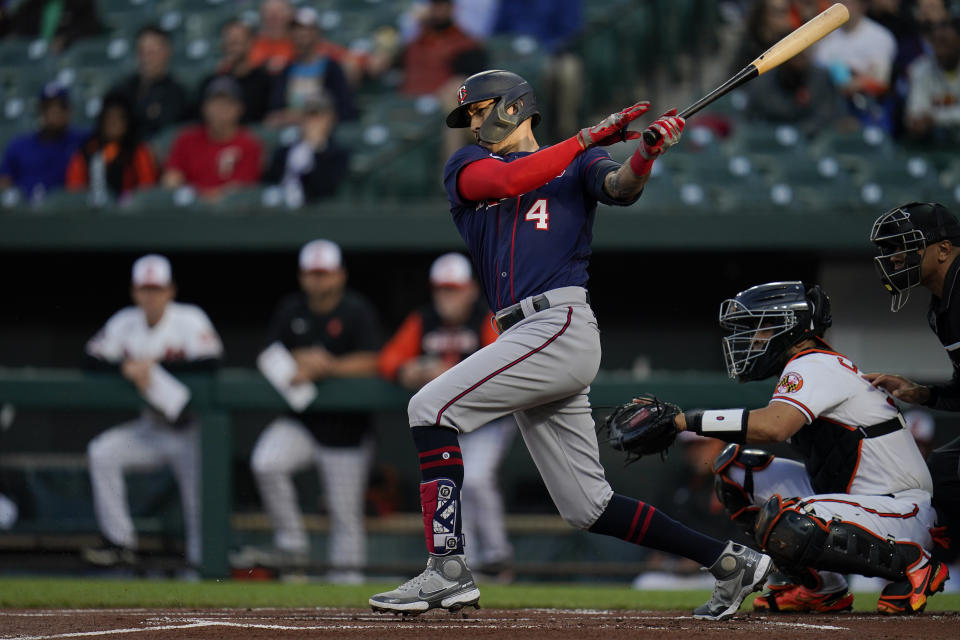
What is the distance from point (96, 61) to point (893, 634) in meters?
8.80

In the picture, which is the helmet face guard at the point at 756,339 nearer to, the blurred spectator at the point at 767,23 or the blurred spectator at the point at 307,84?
the blurred spectator at the point at 767,23

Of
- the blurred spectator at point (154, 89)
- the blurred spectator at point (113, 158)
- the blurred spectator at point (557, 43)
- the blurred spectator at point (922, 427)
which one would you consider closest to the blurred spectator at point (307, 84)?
the blurred spectator at point (154, 89)

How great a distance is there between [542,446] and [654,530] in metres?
0.43

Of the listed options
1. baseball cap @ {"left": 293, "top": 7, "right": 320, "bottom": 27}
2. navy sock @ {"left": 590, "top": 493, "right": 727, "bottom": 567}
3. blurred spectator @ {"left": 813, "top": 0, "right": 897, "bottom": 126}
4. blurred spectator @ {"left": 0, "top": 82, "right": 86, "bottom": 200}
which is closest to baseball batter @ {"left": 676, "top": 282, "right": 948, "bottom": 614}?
navy sock @ {"left": 590, "top": 493, "right": 727, "bottom": 567}

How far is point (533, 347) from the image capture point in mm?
3744

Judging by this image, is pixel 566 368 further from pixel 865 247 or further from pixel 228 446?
pixel 865 247

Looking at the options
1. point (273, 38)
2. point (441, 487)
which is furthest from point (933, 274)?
point (273, 38)

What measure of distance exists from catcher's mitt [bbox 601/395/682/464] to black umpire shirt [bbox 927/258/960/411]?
101 centimetres

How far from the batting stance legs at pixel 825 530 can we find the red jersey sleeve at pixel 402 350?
2584 millimetres

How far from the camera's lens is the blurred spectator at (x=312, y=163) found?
28.5 ft

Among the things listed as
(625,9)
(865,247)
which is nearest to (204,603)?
(865,247)

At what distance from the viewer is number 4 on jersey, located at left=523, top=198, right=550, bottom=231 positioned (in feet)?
12.7

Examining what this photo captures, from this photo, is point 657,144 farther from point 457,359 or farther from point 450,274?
point 450,274

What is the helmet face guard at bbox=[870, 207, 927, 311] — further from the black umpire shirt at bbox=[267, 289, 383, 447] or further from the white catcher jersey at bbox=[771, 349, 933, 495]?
the black umpire shirt at bbox=[267, 289, 383, 447]
